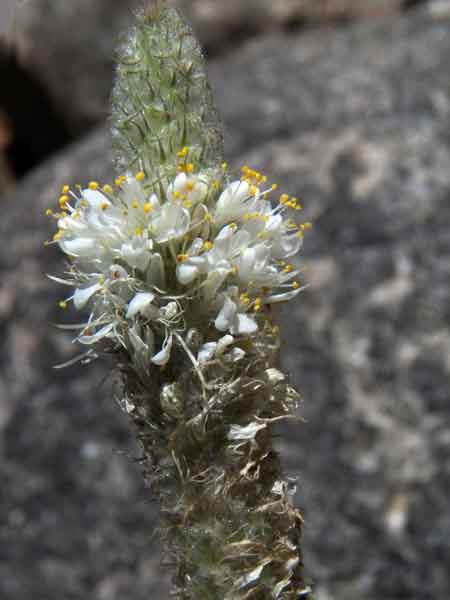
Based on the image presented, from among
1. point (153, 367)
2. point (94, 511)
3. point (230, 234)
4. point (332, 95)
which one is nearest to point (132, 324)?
point (153, 367)

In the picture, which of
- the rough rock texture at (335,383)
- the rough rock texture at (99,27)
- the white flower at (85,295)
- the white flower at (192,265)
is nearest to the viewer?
the white flower at (192,265)

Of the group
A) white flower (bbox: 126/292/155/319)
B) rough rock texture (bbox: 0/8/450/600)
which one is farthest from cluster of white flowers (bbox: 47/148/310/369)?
rough rock texture (bbox: 0/8/450/600)

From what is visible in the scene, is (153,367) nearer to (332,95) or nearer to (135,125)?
(135,125)

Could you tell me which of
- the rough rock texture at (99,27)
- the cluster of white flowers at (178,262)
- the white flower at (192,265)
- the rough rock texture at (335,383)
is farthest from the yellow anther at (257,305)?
the rough rock texture at (99,27)

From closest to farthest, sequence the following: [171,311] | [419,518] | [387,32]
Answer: [171,311], [419,518], [387,32]

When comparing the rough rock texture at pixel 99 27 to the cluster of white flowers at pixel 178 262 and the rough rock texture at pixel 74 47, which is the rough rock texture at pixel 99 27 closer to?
the rough rock texture at pixel 74 47

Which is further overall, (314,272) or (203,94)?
(314,272)
